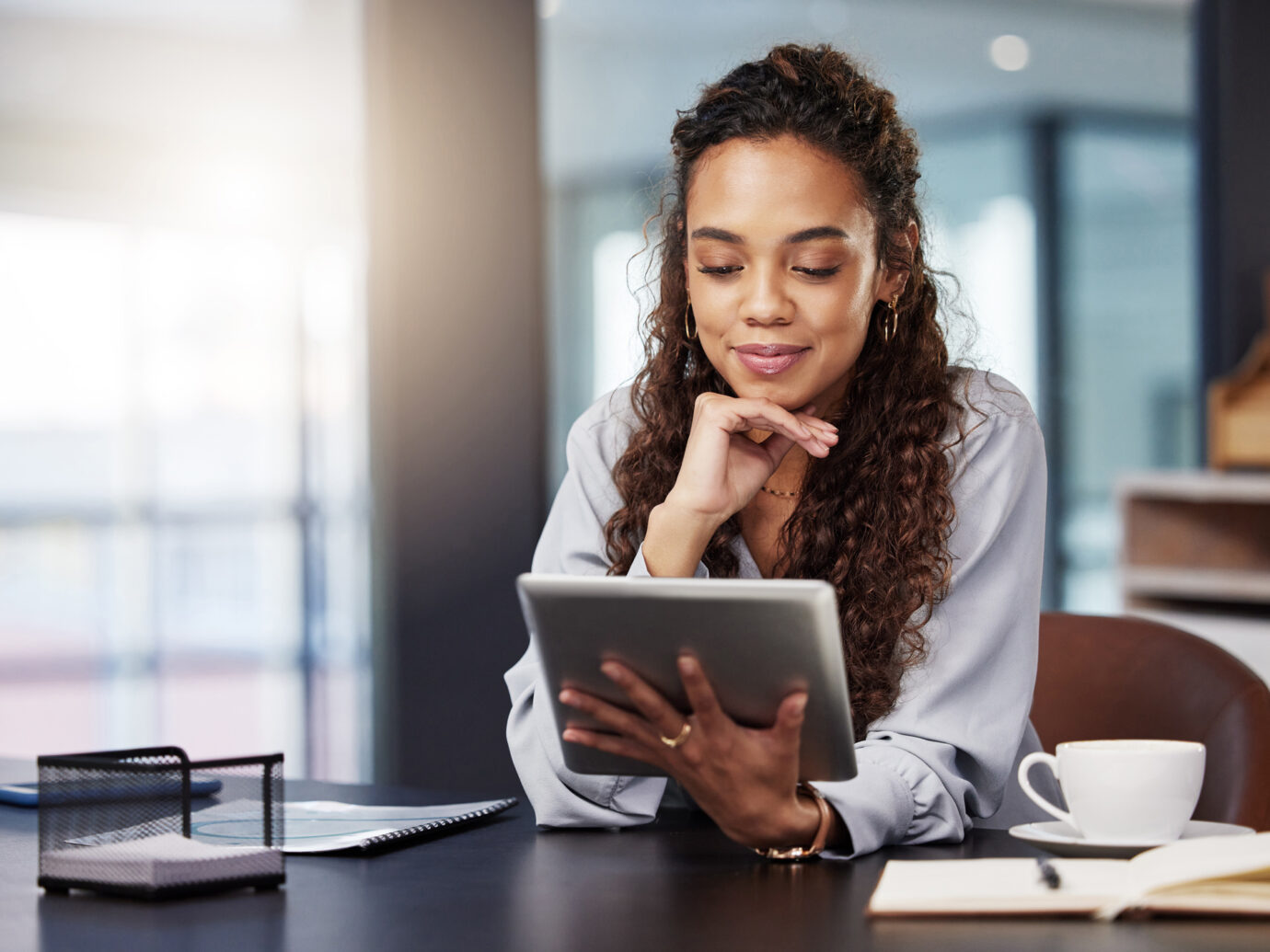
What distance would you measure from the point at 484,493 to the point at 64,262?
15.7 feet

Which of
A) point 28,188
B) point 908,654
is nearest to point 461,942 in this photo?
point 908,654

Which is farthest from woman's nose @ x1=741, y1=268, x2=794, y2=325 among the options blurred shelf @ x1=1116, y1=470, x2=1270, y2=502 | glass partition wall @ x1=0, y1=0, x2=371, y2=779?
glass partition wall @ x1=0, y1=0, x2=371, y2=779

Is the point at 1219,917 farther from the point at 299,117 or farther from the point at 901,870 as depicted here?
the point at 299,117

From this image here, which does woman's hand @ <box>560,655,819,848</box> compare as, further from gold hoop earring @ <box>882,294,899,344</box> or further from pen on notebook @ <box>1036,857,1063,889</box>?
gold hoop earring @ <box>882,294,899,344</box>

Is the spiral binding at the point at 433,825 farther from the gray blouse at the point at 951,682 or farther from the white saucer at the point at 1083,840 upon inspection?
the white saucer at the point at 1083,840

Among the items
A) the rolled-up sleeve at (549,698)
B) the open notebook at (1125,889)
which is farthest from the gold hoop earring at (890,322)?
the open notebook at (1125,889)

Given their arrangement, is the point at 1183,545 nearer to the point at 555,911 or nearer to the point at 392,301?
the point at 392,301

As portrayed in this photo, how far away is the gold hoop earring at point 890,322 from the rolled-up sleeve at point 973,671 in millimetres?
119

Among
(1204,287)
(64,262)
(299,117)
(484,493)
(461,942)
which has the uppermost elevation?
(299,117)

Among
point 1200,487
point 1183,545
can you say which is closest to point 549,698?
point 1200,487

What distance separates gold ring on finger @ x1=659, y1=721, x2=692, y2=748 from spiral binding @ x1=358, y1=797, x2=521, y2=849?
0.82 ft

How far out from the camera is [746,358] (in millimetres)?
1463

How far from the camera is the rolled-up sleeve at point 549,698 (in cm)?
125

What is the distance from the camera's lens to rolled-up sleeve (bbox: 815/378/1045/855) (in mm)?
1171
